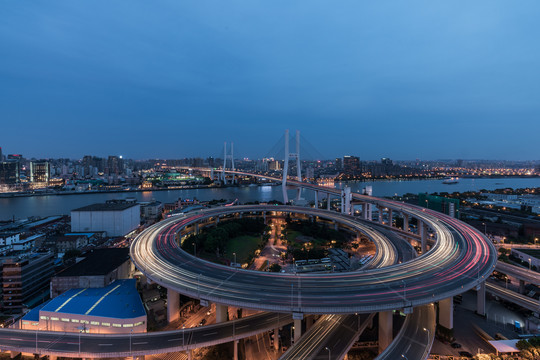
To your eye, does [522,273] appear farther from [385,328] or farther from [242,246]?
[242,246]

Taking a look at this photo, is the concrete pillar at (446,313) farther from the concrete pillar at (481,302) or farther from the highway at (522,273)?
the highway at (522,273)

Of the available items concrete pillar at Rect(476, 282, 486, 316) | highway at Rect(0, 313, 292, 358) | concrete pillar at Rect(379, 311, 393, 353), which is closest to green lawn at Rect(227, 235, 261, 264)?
highway at Rect(0, 313, 292, 358)

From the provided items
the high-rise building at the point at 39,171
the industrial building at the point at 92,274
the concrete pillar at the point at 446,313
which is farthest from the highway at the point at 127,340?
the high-rise building at the point at 39,171

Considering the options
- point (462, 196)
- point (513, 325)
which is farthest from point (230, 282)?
point (462, 196)

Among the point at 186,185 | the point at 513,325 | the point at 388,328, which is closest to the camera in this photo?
the point at 388,328

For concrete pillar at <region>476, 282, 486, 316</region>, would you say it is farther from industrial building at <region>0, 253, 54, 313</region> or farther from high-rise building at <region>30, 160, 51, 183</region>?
high-rise building at <region>30, 160, 51, 183</region>

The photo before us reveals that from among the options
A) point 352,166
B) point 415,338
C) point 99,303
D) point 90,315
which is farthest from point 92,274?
point 352,166

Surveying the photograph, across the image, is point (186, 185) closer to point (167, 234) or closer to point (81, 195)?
point (81, 195)
